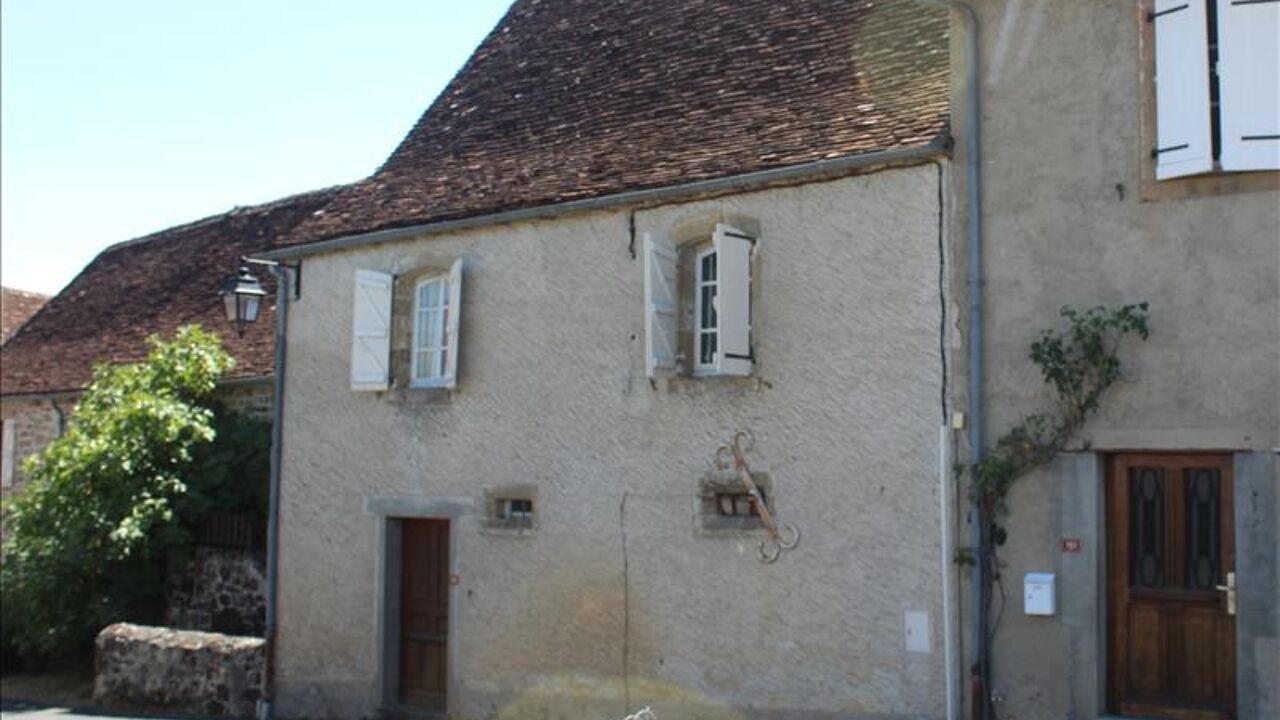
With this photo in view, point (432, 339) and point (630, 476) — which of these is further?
point (432, 339)

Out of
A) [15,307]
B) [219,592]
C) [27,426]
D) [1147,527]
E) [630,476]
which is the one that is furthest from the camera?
[15,307]

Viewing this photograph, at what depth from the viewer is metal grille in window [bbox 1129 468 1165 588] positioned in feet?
28.3

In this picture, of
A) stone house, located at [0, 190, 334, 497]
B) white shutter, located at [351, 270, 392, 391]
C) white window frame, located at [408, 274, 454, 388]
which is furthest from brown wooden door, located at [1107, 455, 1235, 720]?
stone house, located at [0, 190, 334, 497]

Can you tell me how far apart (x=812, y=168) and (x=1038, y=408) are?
7.60ft

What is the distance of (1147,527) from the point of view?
867cm

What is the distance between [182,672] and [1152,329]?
9.83 metres

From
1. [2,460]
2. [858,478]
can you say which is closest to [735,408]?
[858,478]

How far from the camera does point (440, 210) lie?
12.8 meters

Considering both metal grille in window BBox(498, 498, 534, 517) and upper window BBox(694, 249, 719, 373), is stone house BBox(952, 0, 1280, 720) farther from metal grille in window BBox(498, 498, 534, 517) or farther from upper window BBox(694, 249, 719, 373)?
metal grille in window BBox(498, 498, 534, 517)

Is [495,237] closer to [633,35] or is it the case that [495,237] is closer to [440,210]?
[440,210]

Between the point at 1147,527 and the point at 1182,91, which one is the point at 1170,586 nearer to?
the point at 1147,527

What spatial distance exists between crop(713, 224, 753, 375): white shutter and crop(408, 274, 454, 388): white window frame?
3.29 m

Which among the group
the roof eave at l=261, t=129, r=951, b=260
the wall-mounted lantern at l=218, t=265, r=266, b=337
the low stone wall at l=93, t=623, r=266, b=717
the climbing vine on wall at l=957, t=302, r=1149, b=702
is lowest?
the low stone wall at l=93, t=623, r=266, b=717

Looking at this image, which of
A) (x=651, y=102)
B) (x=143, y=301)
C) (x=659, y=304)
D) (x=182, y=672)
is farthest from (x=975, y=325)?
(x=143, y=301)
